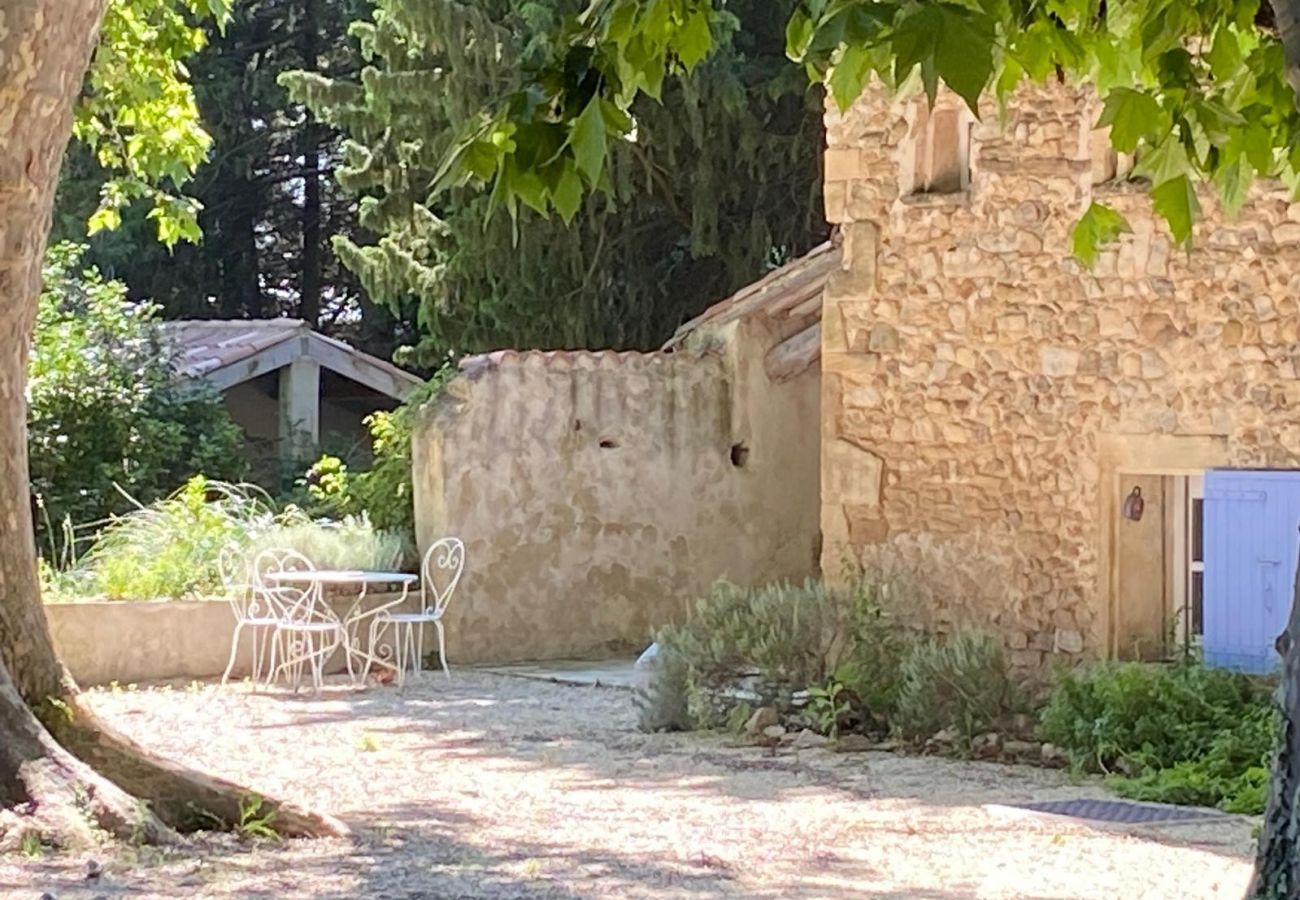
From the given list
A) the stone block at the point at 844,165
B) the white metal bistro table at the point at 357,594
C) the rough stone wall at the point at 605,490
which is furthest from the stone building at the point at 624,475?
the stone block at the point at 844,165

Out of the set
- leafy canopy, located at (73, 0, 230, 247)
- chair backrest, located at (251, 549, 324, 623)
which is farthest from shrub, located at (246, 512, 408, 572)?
leafy canopy, located at (73, 0, 230, 247)

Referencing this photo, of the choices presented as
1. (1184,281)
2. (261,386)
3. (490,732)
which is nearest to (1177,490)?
(1184,281)

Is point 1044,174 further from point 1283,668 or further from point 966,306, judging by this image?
point 1283,668

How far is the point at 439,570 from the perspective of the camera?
13.4 m

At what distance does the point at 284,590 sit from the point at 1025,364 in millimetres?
4831

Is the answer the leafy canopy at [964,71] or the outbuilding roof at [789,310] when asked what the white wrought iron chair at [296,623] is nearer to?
the outbuilding roof at [789,310]

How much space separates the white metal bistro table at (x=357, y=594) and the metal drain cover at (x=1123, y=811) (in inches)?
209

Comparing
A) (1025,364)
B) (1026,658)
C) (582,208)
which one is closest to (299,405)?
(582,208)

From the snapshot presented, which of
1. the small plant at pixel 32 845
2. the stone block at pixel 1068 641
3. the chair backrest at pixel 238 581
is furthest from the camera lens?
the chair backrest at pixel 238 581

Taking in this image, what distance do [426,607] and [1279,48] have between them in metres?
10.1

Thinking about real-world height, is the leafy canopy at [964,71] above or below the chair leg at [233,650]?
above

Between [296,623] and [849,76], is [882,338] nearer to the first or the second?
[296,623]

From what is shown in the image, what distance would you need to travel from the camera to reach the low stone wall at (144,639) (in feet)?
39.2

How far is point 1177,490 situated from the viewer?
9961 mm
